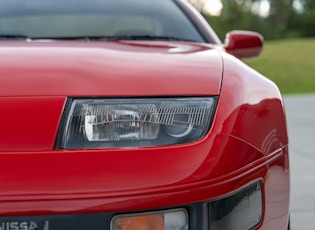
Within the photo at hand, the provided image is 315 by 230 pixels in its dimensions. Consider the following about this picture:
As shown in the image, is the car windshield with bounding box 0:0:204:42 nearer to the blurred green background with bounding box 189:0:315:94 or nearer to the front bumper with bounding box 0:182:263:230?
the front bumper with bounding box 0:182:263:230

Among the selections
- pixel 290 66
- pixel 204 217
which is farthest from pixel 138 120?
pixel 290 66

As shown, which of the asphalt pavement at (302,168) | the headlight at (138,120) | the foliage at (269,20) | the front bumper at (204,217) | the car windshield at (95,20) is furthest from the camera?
the foliage at (269,20)

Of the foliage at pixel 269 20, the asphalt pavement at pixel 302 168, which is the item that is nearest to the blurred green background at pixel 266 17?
the foliage at pixel 269 20

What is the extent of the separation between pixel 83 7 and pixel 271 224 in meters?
1.75

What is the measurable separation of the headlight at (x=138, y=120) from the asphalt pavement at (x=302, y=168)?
194 cm

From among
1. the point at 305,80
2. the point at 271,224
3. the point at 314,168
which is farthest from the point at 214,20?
the point at 271,224

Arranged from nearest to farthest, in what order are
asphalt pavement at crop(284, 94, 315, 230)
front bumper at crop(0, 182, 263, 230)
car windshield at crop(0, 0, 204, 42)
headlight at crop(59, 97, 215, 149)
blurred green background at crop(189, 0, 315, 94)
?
front bumper at crop(0, 182, 263, 230), headlight at crop(59, 97, 215, 149), car windshield at crop(0, 0, 204, 42), asphalt pavement at crop(284, 94, 315, 230), blurred green background at crop(189, 0, 315, 94)

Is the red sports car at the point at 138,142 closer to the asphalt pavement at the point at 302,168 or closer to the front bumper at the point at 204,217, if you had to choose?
the front bumper at the point at 204,217

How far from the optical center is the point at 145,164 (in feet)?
5.98

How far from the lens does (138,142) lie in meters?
1.93

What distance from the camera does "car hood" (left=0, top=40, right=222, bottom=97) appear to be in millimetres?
2012

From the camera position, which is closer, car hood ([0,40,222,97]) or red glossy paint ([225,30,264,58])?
car hood ([0,40,222,97])

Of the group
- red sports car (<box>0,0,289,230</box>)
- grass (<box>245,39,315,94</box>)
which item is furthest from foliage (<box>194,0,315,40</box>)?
red sports car (<box>0,0,289,230</box>)

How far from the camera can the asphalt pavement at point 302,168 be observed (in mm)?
3973
